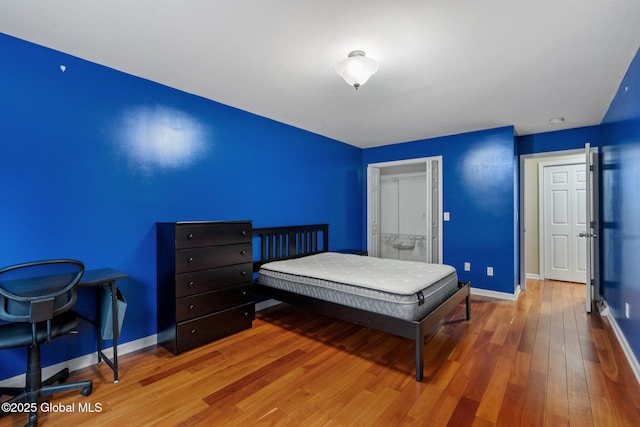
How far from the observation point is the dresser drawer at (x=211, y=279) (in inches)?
102

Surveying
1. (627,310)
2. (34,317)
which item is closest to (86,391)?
(34,317)

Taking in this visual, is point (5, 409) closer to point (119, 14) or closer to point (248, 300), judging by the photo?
point (248, 300)

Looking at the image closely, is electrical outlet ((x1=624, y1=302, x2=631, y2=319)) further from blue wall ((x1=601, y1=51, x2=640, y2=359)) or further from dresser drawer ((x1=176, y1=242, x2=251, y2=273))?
dresser drawer ((x1=176, y1=242, x2=251, y2=273))

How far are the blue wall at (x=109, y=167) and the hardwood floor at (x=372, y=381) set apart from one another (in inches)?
28.4

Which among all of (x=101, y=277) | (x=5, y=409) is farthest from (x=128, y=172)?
(x=5, y=409)

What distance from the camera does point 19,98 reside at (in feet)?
6.91

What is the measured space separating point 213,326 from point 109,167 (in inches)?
65.4

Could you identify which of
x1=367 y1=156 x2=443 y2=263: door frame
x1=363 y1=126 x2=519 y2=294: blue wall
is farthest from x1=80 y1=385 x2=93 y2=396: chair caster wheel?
x1=363 y1=126 x2=519 y2=294: blue wall

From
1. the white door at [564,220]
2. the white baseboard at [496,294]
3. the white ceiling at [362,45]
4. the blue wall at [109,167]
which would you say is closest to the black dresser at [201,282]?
the blue wall at [109,167]

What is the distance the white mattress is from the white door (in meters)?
3.45

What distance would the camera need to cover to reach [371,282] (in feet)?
8.41

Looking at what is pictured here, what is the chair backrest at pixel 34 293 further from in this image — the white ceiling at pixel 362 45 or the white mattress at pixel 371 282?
the white mattress at pixel 371 282

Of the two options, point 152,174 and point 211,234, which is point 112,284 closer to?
point 211,234

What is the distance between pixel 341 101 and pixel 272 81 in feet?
2.79
